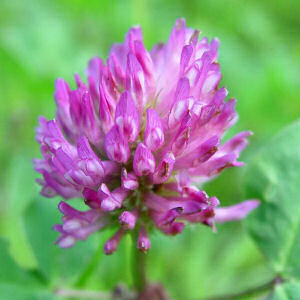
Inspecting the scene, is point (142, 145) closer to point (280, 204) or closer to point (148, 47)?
point (280, 204)

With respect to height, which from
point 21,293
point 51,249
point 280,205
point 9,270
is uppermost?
point 280,205

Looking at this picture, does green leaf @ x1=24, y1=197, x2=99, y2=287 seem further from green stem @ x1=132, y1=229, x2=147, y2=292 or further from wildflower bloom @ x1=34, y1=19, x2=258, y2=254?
wildflower bloom @ x1=34, y1=19, x2=258, y2=254

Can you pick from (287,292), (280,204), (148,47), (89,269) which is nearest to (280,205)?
(280,204)

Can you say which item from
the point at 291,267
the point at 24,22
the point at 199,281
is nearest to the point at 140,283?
the point at 291,267

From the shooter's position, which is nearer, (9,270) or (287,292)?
(287,292)

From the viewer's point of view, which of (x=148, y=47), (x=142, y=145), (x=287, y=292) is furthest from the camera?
(x=148, y=47)

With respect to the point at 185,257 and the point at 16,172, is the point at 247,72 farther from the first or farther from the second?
the point at 16,172

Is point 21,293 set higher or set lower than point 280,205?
lower
